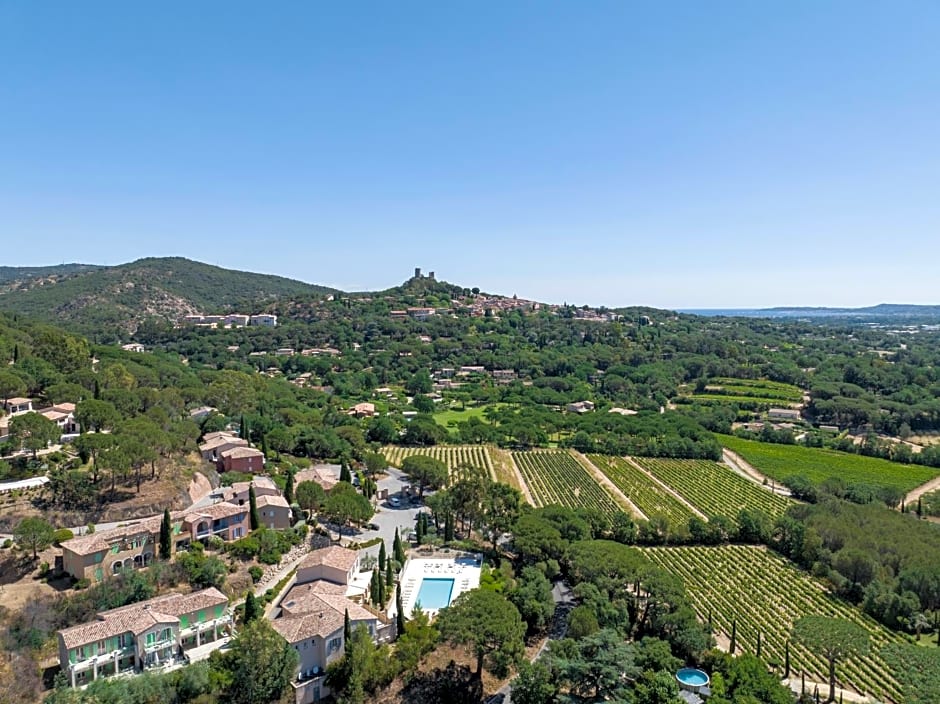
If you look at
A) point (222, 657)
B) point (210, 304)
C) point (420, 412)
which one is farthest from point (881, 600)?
point (210, 304)

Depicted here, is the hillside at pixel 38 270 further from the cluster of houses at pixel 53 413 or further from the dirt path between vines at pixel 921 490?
the dirt path between vines at pixel 921 490

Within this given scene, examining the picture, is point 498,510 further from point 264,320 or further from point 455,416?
point 264,320

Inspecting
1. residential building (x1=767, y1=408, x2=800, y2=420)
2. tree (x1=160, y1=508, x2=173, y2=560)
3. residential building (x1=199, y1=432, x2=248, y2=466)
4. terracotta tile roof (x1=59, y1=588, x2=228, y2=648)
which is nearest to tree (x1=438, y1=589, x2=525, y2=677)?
terracotta tile roof (x1=59, y1=588, x2=228, y2=648)

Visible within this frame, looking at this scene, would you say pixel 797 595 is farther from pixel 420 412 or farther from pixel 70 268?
pixel 70 268

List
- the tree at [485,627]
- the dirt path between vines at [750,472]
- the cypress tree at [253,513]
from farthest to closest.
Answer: the dirt path between vines at [750,472], the cypress tree at [253,513], the tree at [485,627]

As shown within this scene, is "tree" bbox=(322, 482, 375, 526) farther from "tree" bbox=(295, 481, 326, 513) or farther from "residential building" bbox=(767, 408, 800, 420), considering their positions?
"residential building" bbox=(767, 408, 800, 420)

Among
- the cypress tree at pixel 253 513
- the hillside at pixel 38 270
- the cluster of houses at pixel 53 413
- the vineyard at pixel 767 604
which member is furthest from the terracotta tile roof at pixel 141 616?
the hillside at pixel 38 270

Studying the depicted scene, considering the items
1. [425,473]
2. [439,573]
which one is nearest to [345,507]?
[439,573]
